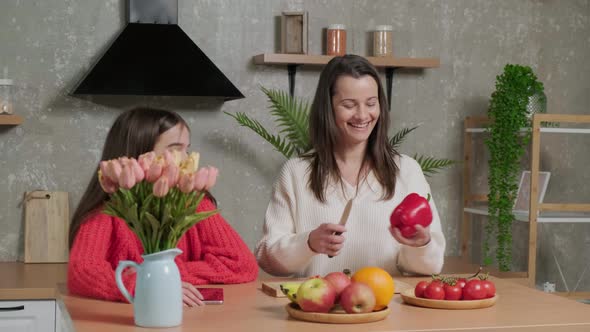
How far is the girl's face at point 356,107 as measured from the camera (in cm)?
236

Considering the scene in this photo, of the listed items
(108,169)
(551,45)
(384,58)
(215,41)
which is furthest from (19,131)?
(551,45)

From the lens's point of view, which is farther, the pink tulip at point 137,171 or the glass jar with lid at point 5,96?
the glass jar with lid at point 5,96

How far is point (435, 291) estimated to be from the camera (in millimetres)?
1854

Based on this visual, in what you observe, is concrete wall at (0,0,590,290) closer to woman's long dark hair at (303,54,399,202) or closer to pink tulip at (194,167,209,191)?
woman's long dark hair at (303,54,399,202)

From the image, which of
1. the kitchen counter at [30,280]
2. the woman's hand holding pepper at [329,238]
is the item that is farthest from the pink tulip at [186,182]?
the kitchen counter at [30,280]

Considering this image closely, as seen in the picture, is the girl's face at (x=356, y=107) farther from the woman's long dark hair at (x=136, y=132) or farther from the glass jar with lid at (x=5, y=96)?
the glass jar with lid at (x=5, y=96)

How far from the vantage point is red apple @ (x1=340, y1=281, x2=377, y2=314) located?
167 cm

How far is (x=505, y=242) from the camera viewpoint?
14.2 ft

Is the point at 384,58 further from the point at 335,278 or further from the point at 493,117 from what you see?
the point at 335,278

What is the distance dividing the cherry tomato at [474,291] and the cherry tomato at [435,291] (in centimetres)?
5

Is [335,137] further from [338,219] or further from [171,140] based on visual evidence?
[171,140]

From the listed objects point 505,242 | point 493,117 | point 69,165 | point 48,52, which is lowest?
point 505,242

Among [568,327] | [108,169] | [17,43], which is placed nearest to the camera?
[108,169]

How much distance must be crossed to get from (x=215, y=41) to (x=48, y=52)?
751 mm
